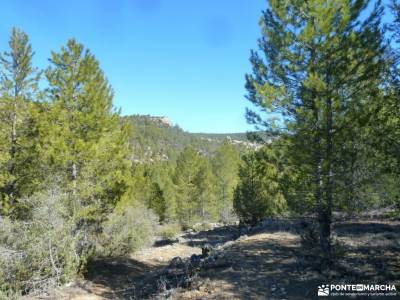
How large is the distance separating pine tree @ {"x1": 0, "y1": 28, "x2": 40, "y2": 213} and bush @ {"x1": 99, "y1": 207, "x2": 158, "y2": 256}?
4.29m

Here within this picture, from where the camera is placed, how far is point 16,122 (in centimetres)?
1442

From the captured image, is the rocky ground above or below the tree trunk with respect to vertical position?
below

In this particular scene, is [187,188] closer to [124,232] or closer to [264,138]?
[124,232]

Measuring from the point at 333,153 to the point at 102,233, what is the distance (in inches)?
469

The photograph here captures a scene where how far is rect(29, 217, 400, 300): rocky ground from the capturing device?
25.6 feet

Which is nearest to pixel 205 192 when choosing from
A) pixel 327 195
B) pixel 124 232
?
pixel 124 232

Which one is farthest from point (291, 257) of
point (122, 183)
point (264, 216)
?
point (264, 216)

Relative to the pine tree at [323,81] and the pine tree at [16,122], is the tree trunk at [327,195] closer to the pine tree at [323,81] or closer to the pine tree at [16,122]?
the pine tree at [323,81]

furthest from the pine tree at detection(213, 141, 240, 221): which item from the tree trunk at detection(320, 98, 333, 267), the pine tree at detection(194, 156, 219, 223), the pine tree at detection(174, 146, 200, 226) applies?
the tree trunk at detection(320, 98, 333, 267)

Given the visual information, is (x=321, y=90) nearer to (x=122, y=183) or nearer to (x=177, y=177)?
(x=122, y=183)

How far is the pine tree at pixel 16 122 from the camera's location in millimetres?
13727

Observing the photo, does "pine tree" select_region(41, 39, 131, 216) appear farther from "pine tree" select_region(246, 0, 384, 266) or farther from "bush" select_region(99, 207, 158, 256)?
"pine tree" select_region(246, 0, 384, 266)

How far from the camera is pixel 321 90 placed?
889 cm

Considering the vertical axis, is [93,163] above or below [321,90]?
below
